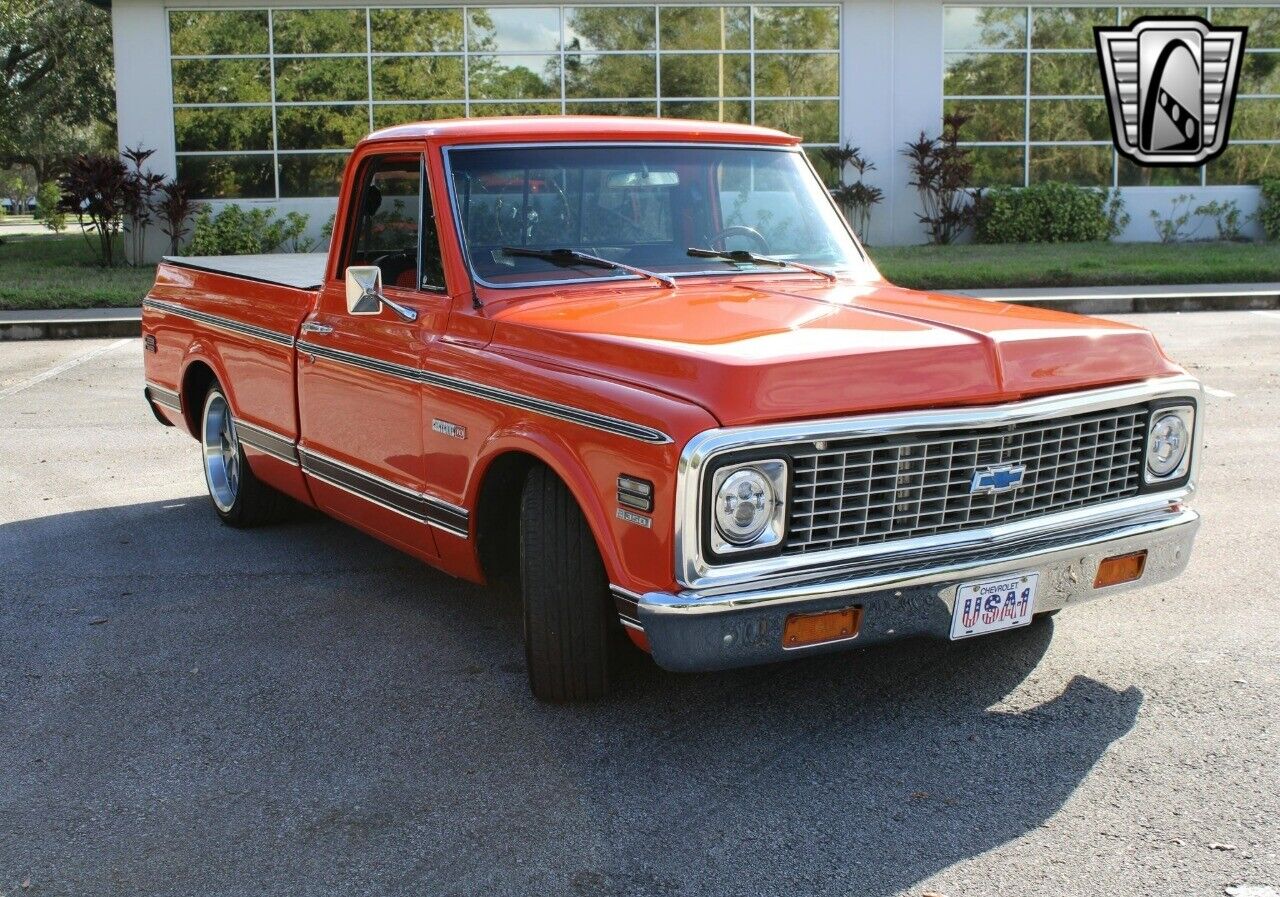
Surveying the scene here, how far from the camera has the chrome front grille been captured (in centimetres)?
400

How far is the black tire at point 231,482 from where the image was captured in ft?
23.2

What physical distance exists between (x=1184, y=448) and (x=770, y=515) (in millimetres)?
1670

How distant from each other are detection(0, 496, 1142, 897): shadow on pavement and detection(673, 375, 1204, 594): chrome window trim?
2.05 ft

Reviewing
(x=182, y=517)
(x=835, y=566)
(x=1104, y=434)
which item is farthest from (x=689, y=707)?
(x=182, y=517)

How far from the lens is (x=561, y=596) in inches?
172

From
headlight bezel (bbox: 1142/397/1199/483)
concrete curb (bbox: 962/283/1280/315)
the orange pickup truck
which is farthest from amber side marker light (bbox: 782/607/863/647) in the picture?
concrete curb (bbox: 962/283/1280/315)

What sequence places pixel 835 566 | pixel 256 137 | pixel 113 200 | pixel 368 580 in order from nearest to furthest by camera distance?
pixel 835 566 → pixel 368 580 → pixel 113 200 → pixel 256 137

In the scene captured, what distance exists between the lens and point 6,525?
7.36 metres

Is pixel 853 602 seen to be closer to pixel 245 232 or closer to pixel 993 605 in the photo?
pixel 993 605

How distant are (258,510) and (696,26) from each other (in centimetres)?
1812

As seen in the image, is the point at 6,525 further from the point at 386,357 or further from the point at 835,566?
the point at 835,566

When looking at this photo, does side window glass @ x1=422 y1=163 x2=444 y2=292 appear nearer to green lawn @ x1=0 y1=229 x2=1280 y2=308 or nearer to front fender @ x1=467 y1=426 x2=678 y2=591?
front fender @ x1=467 y1=426 x2=678 y2=591

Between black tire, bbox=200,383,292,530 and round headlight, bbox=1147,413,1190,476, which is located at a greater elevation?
round headlight, bbox=1147,413,1190,476

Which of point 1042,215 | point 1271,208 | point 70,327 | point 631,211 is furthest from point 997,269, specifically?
point 631,211
